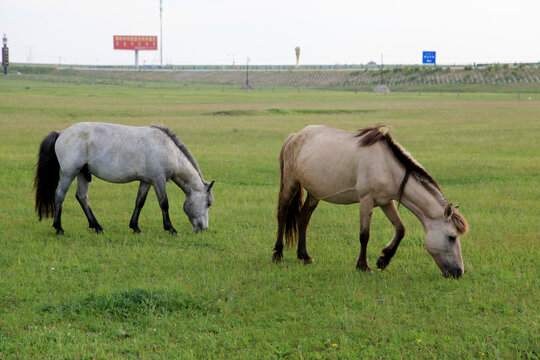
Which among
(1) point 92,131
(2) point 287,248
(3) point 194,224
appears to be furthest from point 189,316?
(1) point 92,131

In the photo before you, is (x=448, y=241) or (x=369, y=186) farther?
(x=369, y=186)

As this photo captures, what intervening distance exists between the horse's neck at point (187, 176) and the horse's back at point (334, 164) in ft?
7.82

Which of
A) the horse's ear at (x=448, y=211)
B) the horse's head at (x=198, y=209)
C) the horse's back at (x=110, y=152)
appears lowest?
the horse's head at (x=198, y=209)

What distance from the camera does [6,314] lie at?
6.34 meters

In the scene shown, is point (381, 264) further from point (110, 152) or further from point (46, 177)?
point (46, 177)

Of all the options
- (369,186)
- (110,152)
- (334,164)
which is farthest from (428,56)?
(369,186)

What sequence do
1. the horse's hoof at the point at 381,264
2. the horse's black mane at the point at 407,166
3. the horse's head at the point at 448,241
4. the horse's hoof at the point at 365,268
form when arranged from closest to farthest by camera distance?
the horse's head at the point at 448,241 < the horse's black mane at the point at 407,166 < the horse's hoof at the point at 365,268 < the horse's hoof at the point at 381,264

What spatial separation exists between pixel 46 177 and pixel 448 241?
7.06m

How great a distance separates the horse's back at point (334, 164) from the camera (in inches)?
304

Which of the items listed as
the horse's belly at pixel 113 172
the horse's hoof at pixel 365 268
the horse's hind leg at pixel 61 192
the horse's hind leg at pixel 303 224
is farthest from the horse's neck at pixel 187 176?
the horse's hoof at pixel 365 268

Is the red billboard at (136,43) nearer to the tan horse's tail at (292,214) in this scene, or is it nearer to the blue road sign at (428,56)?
the blue road sign at (428,56)

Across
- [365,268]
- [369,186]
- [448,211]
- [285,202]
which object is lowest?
[365,268]

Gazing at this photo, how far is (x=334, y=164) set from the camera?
8.03 meters

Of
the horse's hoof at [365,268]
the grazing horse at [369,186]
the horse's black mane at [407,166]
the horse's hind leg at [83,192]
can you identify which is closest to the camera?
the grazing horse at [369,186]
